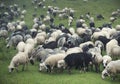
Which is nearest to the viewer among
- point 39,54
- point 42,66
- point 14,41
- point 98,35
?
point 42,66

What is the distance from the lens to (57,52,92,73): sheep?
18.9 m

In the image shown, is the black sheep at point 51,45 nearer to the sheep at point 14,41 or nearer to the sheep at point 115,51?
the sheep at point 14,41

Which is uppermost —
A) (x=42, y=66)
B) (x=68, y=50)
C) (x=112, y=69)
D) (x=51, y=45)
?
(x=51, y=45)

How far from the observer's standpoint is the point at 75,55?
19203 millimetres

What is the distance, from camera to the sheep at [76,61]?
18.9 meters

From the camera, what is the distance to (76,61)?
19141 millimetres

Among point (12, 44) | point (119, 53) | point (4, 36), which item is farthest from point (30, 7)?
point (119, 53)

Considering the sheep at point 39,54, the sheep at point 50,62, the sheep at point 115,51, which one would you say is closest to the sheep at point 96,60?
the sheep at point 50,62

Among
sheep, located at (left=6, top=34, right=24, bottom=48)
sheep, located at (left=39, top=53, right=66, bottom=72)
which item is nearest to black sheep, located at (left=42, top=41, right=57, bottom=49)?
Result: sheep, located at (left=6, top=34, right=24, bottom=48)

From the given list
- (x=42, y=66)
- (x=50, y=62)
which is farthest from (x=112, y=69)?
(x=42, y=66)

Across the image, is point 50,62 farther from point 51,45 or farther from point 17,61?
point 51,45

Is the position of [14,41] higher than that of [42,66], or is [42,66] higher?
[14,41]

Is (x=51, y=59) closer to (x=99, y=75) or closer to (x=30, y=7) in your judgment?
(x=99, y=75)

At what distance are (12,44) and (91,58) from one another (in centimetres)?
954
